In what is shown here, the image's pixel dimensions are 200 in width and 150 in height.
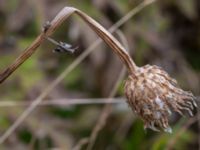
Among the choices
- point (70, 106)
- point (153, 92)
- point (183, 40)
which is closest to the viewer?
point (153, 92)

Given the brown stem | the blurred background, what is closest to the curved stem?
the brown stem

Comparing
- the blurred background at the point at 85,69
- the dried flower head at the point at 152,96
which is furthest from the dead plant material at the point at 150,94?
the blurred background at the point at 85,69

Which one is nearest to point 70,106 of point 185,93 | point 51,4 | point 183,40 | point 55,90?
point 55,90

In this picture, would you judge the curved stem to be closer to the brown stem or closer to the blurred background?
the brown stem

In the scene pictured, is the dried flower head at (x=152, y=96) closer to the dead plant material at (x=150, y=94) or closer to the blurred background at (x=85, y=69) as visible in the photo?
the dead plant material at (x=150, y=94)

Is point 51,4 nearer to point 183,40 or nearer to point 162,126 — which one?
point 183,40

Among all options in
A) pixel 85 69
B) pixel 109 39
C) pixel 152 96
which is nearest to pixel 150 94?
pixel 152 96
